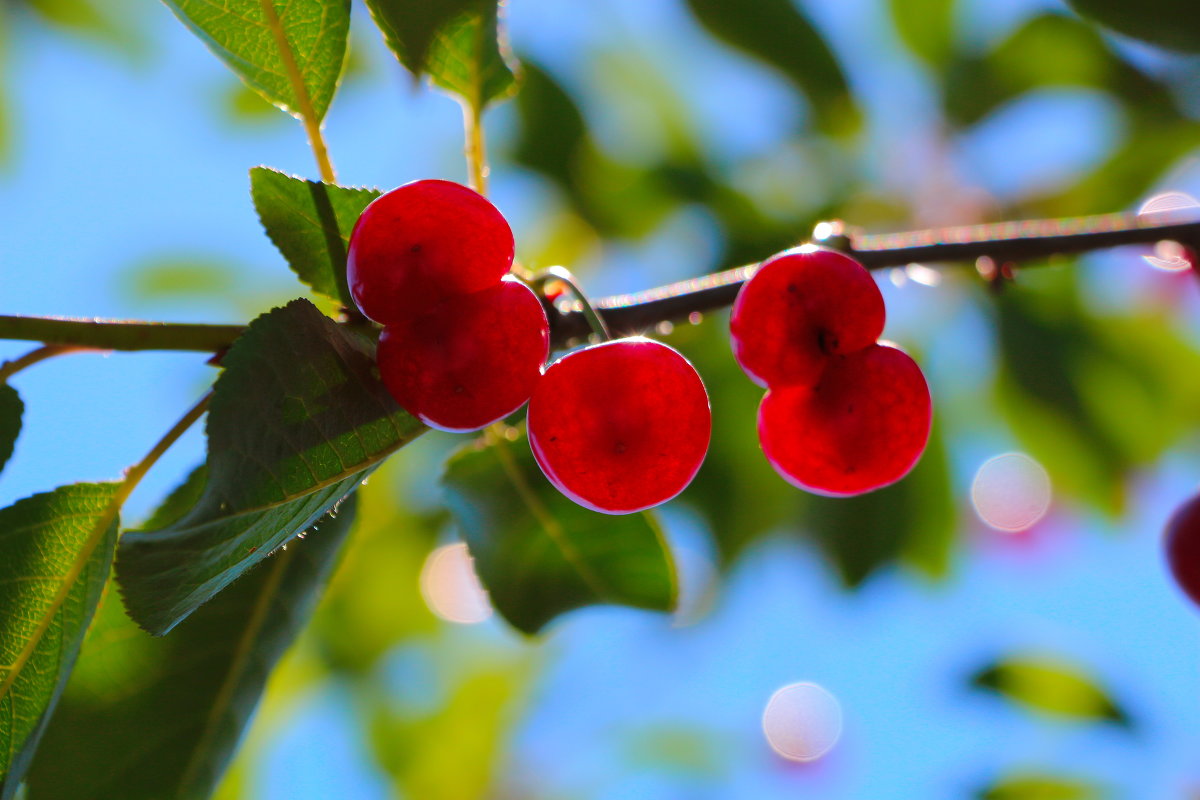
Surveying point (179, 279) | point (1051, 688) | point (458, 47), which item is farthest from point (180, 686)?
point (1051, 688)

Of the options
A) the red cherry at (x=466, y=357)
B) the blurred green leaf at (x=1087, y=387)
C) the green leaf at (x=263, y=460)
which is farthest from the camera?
the blurred green leaf at (x=1087, y=387)

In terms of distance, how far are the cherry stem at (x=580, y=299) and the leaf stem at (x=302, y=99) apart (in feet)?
0.76

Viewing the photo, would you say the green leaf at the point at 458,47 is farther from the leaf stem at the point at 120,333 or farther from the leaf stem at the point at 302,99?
the leaf stem at the point at 120,333

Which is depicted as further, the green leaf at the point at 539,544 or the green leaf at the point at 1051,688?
the green leaf at the point at 1051,688

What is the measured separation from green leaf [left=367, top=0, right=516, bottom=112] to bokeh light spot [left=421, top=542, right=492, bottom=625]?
1624mm

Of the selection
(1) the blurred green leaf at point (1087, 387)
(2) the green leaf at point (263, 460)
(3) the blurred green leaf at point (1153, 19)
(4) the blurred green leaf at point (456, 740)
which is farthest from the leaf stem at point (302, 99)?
(4) the blurred green leaf at point (456, 740)

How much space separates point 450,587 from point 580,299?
218 cm

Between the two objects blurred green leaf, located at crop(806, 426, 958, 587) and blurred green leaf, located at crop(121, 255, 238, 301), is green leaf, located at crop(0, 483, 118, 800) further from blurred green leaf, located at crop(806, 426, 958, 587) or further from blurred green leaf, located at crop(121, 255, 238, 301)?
blurred green leaf, located at crop(121, 255, 238, 301)

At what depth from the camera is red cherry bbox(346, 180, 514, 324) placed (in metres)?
0.86

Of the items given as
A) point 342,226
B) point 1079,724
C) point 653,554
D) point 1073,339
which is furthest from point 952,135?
point 342,226

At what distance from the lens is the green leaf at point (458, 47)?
105 centimetres

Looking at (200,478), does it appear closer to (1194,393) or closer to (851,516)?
(851,516)

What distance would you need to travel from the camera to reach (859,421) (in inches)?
36.6

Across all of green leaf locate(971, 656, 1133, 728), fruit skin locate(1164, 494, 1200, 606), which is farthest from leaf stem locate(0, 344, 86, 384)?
green leaf locate(971, 656, 1133, 728)
